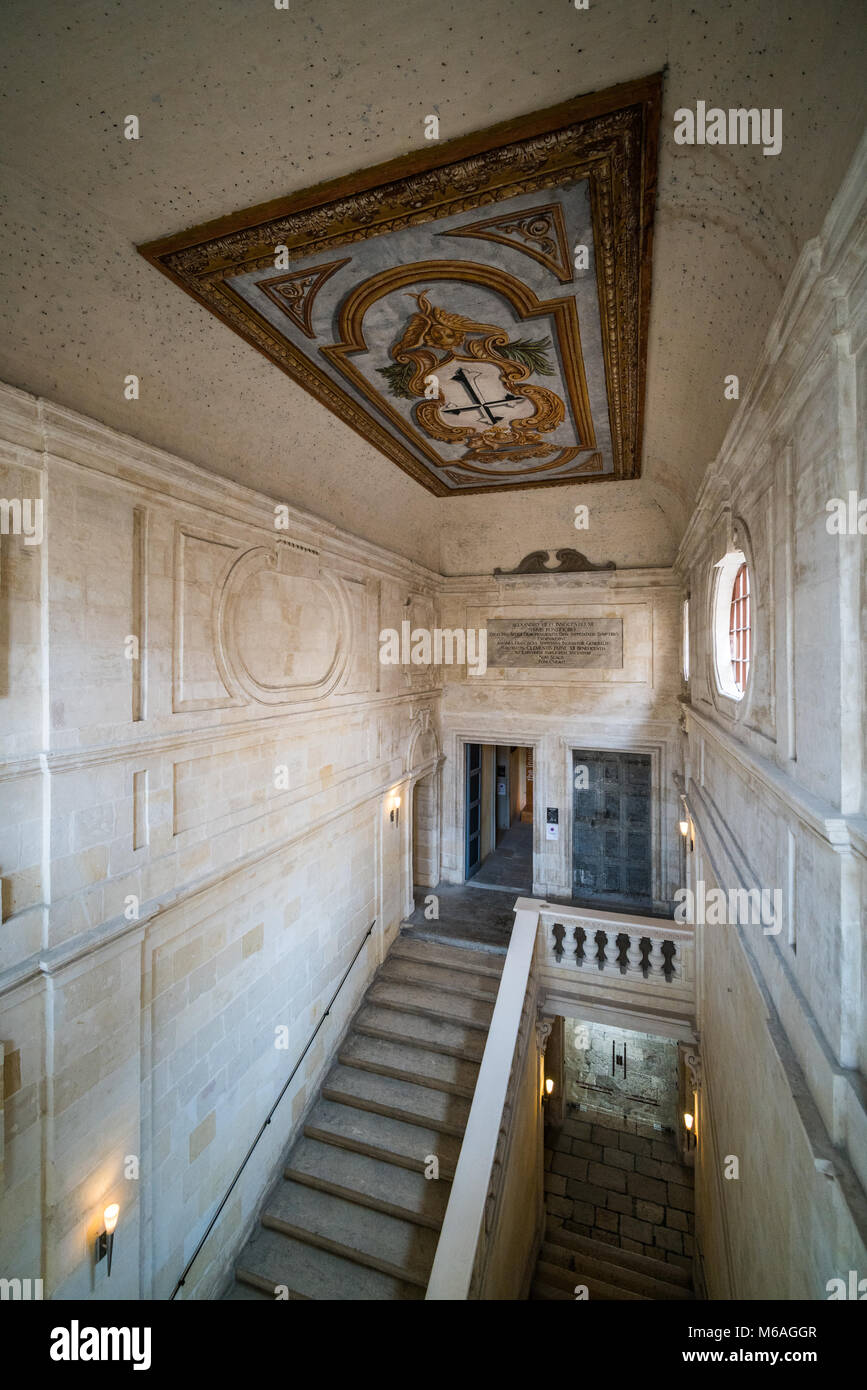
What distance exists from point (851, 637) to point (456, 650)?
8493 mm

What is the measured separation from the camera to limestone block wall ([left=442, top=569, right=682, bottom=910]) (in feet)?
29.9

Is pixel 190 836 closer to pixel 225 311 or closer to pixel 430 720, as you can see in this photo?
pixel 225 311

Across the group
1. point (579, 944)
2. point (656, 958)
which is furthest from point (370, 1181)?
point (656, 958)

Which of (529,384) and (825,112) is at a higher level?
(529,384)

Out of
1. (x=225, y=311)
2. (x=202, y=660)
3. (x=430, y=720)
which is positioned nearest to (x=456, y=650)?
(x=430, y=720)

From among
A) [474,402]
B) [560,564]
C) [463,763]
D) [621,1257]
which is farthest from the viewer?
[463,763]

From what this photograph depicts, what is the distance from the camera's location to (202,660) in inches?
180

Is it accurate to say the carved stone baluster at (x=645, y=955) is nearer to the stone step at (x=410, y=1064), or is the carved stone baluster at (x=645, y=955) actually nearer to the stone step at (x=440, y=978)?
the stone step at (x=440, y=978)

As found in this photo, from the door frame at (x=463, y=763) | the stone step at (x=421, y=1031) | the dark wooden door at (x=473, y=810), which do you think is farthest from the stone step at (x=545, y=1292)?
the dark wooden door at (x=473, y=810)

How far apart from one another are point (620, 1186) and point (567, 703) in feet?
25.0

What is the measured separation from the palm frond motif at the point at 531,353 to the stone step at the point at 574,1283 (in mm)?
10322

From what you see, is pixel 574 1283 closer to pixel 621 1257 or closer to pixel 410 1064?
pixel 621 1257

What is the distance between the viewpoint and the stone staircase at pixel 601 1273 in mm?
6602

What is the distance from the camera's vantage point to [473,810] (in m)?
11.1
